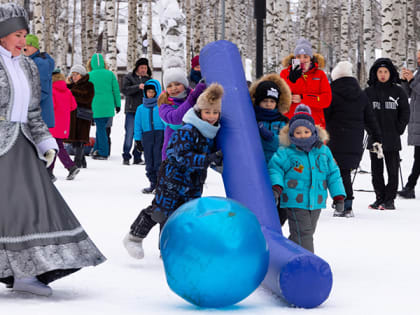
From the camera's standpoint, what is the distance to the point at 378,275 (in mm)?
5574

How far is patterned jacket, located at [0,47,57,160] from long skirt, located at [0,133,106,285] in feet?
0.16

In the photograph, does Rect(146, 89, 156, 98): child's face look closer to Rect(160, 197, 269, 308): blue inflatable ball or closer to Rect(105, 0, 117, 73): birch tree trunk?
Rect(160, 197, 269, 308): blue inflatable ball

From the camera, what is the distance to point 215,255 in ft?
13.7

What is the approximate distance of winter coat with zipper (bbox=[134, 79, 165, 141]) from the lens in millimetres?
10367

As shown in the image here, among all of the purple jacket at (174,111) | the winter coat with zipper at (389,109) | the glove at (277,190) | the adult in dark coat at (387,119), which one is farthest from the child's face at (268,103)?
the winter coat with zipper at (389,109)

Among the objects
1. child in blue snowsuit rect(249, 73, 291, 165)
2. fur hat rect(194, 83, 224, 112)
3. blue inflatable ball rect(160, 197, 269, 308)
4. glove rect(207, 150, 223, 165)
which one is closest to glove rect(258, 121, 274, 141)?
child in blue snowsuit rect(249, 73, 291, 165)

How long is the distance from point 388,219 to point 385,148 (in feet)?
4.61

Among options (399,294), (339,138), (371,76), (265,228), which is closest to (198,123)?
(265,228)

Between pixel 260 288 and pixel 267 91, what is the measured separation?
1.63 m

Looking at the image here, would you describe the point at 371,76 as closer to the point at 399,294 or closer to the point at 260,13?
the point at 260,13

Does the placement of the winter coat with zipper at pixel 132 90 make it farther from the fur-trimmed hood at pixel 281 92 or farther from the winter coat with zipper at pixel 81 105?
the fur-trimmed hood at pixel 281 92

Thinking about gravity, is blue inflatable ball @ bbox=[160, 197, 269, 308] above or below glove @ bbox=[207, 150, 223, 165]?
below

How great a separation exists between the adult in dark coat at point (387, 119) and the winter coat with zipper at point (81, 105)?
5243 mm

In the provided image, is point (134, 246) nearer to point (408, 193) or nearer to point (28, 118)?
point (28, 118)
